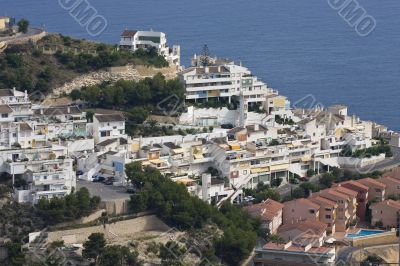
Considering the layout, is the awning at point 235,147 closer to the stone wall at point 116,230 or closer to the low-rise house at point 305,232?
the low-rise house at point 305,232

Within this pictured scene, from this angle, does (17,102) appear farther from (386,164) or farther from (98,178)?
(386,164)

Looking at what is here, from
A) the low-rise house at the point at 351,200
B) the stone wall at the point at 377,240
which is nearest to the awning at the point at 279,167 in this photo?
the low-rise house at the point at 351,200

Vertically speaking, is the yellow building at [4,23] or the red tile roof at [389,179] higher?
the yellow building at [4,23]

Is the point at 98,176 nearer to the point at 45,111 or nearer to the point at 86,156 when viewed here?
the point at 86,156

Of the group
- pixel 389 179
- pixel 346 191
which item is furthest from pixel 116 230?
pixel 389 179

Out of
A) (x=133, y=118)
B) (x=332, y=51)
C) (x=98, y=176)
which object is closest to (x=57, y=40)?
(x=133, y=118)

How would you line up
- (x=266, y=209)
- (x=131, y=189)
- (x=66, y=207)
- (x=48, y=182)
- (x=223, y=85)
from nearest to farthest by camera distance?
(x=66, y=207), (x=48, y=182), (x=131, y=189), (x=266, y=209), (x=223, y=85)
